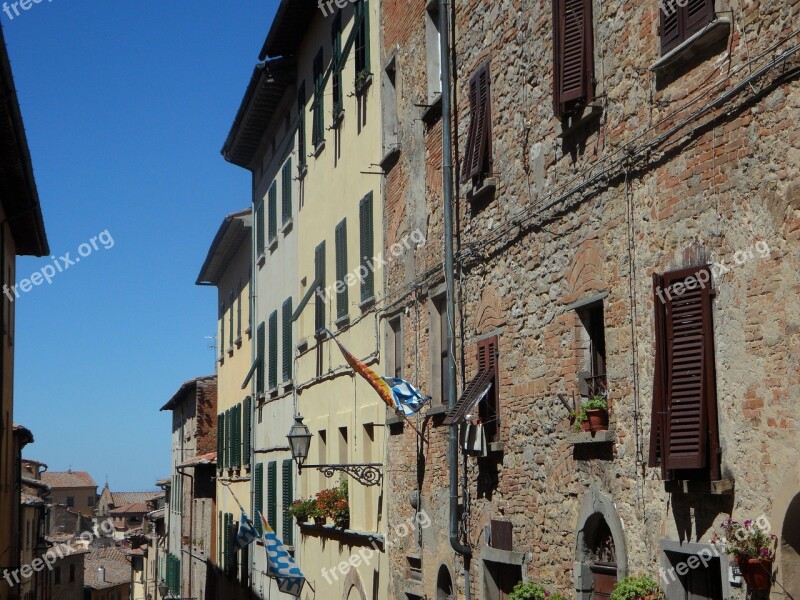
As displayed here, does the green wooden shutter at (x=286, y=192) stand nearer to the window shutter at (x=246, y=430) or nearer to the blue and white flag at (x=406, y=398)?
the window shutter at (x=246, y=430)

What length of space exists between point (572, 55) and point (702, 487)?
426cm

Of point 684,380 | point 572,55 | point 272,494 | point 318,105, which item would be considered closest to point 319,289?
point 318,105

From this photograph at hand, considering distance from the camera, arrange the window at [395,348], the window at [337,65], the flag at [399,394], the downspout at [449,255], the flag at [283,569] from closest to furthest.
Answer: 1. the downspout at [449,255]
2. the flag at [399,394]
3. the window at [395,348]
4. the window at [337,65]
5. the flag at [283,569]

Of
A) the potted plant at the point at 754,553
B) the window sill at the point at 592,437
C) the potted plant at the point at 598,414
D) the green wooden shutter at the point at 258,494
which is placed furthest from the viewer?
the green wooden shutter at the point at 258,494

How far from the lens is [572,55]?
36.7 feet

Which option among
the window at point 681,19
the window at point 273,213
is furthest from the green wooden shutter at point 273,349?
the window at point 681,19

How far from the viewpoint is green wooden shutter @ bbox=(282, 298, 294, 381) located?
83.7 feet

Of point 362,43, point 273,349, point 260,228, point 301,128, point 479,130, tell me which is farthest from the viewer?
point 260,228

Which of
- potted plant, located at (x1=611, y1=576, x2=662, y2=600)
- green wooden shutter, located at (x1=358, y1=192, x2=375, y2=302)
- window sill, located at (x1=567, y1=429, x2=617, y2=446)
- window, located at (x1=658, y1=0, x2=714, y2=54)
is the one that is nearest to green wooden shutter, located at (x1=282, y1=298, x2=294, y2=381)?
green wooden shutter, located at (x1=358, y1=192, x2=375, y2=302)

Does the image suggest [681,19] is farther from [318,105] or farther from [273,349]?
[273,349]

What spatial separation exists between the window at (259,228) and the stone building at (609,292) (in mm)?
14098

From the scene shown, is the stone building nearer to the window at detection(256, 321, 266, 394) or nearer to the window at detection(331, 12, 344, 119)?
the window at detection(331, 12, 344, 119)

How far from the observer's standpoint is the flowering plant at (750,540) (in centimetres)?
806

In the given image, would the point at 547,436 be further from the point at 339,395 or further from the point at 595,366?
the point at 339,395
